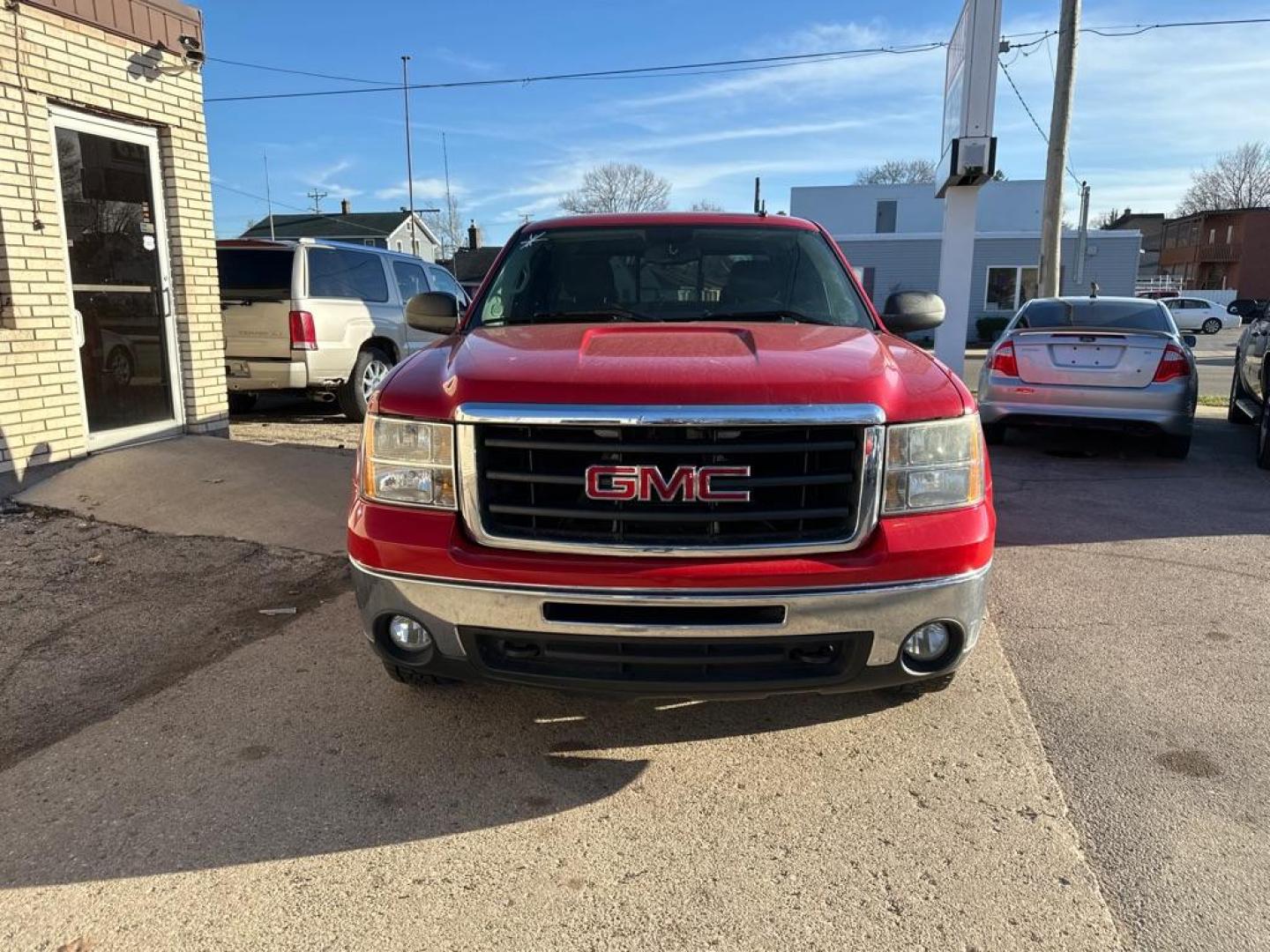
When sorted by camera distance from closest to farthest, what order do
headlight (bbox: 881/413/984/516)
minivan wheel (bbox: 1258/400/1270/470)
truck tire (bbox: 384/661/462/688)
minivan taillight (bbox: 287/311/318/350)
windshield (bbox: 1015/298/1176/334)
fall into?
1. headlight (bbox: 881/413/984/516)
2. truck tire (bbox: 384/661/462/688)
3. minivan wheel (bbox: 1258/400/1270/470)
4. windshield (bbox: 1015/298/1176/334)
5. minivan taillight (bbox: 287/311/318/350)

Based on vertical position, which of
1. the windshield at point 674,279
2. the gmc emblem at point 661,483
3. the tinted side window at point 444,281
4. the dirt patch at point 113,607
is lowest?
the dirt patch at point 113,607

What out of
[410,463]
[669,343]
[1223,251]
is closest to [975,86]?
[669,343]

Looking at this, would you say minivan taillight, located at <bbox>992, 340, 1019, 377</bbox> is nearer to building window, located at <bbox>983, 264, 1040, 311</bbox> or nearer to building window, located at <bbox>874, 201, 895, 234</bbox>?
building window, located at <bbox>983, 264, 1040, 311</bbox>

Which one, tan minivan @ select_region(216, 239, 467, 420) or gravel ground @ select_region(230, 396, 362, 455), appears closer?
gravel ground @ select_region(230, 396, 362, 455)

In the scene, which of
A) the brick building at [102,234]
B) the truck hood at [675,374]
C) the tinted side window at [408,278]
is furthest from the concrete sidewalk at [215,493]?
the tinted side window at [408,278]

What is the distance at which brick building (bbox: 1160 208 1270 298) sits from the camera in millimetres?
56750

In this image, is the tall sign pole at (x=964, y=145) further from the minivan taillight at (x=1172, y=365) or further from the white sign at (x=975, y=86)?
the minivan taillight at (x=1172, y=365)

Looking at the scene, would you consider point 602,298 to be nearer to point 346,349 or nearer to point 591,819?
point 591,819

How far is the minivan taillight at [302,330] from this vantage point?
8.77m

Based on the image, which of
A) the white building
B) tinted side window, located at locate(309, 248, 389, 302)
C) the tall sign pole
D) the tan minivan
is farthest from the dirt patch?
the white building

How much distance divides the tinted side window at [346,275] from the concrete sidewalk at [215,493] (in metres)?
2.78

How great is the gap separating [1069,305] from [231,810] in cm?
840

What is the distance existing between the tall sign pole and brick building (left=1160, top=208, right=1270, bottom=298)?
5450 cm

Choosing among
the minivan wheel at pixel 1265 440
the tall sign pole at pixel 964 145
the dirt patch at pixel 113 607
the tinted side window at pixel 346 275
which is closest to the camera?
the dirt patch at pixel 113 607
